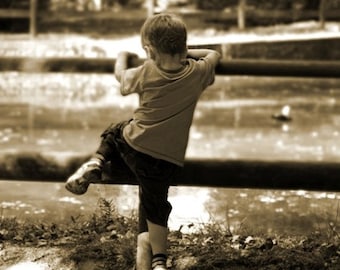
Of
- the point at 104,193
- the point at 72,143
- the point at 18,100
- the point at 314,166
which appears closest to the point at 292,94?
the point at 18,100

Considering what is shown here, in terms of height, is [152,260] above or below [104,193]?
above

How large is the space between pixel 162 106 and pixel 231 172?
0.65 metres

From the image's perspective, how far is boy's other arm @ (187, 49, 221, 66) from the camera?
3.33m

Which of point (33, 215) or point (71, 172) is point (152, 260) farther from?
point (33, 215)

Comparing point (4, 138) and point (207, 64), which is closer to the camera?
point (207, 64)

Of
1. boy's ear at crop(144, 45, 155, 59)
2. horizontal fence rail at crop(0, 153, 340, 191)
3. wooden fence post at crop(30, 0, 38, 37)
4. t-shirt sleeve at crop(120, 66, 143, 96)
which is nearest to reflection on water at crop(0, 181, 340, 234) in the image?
horizontal fence rail at crop(0, 153, 340, 191)

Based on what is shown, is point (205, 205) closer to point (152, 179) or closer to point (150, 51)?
point (152, 179)

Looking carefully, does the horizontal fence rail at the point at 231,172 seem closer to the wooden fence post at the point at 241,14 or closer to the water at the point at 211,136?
the water at the point at 211,136

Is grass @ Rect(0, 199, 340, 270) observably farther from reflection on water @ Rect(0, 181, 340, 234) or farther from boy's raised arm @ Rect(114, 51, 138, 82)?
boy's raised arm @ Rect(114, 51, 138, 82)

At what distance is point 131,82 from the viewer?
3.17 meters

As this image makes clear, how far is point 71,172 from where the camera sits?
3.67 meters

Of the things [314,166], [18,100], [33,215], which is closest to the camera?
[314,166]

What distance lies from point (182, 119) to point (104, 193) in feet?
9.60

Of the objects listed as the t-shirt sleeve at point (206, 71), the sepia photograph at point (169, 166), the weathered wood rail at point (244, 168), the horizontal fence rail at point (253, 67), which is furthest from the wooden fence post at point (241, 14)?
the t-shirt sleeve at point (206, 71)
